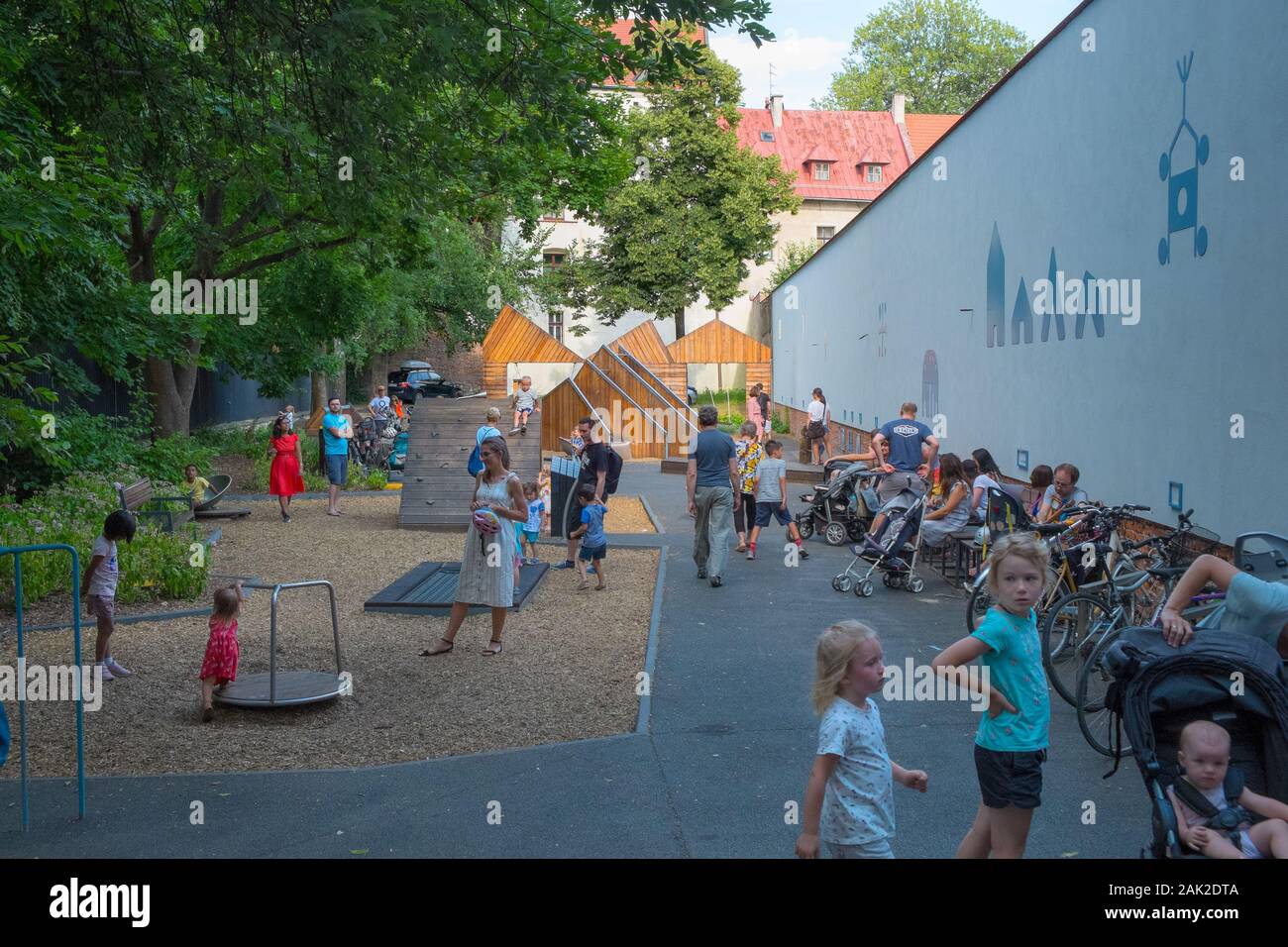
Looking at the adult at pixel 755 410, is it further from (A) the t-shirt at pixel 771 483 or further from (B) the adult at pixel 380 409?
(B) the adult at pixel 380 409

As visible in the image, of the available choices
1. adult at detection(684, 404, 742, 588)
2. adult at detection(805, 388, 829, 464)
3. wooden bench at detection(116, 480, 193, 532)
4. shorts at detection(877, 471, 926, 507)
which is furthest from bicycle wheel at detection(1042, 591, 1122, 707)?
adult at detection(805, 388, 829, 464)

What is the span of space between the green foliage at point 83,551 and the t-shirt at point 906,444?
8.34 metres

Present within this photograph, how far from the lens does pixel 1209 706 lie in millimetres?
4629

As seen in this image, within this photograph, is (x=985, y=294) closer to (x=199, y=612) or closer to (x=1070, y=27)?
(x=1070, y=27)

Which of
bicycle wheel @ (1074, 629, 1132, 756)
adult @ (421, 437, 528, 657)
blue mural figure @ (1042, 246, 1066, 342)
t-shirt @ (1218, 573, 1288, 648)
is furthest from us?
blue mural figure @ (1042, 246, 1066, 342)

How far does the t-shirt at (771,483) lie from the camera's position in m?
16.1

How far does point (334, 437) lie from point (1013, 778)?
17512 mm

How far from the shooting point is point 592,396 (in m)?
31.4

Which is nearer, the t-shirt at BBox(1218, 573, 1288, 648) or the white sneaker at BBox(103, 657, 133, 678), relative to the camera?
the t-shirt at BBox(1218, 573, 1288, 648)

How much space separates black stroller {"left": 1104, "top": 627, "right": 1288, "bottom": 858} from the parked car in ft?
174

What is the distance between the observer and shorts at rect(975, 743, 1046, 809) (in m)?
4.69

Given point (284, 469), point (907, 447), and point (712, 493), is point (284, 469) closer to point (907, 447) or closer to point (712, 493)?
point (712, 493)

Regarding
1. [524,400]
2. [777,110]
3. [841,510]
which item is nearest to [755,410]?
[524,400]

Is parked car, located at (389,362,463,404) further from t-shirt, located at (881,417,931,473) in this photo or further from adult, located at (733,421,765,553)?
t-shirt, located at (881,417,931,473)
